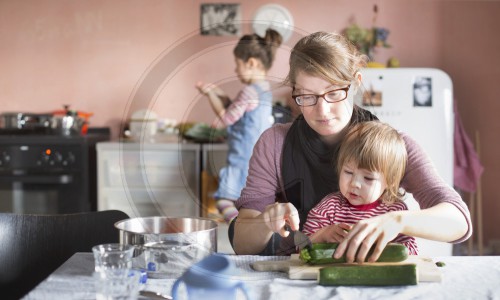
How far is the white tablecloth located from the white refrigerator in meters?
1.95

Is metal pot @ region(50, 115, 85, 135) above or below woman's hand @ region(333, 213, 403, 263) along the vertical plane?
above

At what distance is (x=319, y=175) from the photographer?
4.91ft

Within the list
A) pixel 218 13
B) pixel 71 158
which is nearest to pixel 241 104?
pixel 71 158

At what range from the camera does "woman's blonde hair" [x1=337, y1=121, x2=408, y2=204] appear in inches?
55.5

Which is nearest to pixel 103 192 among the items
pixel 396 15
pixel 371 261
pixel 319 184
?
pixel 396 15

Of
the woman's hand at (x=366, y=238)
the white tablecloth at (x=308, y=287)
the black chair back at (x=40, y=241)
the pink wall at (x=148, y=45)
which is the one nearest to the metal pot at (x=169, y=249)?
the white tablecloth at (x=308, y=287)

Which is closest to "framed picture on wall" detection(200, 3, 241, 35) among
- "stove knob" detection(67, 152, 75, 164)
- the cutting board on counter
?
"stove knob" detection(67, 152, 75, 164)

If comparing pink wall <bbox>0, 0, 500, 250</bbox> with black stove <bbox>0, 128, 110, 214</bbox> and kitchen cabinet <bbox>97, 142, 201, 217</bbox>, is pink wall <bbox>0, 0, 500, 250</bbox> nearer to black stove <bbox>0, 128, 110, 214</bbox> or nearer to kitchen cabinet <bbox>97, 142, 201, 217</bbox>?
black stove <bbox>0, 128, 110, 214</bbox>

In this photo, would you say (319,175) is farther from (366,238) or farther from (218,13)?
(218,13)

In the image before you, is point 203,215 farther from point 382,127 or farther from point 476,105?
point 476,105

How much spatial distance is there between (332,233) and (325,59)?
1.22 feet

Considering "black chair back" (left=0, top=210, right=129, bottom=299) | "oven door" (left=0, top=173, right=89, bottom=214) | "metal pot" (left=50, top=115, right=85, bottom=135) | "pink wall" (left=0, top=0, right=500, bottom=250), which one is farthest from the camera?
"pink wall" (left=0, top=0, right=500, bottom=250)

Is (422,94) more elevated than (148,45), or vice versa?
(148,45)

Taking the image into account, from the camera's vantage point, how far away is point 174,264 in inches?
48.7
